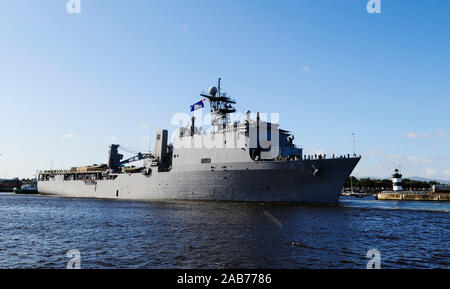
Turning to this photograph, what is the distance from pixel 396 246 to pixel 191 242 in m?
8.53

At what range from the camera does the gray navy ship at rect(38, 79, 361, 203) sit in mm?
25750

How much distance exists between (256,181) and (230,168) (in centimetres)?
309

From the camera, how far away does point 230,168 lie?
95.3 ft

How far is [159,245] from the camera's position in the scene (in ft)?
38.4

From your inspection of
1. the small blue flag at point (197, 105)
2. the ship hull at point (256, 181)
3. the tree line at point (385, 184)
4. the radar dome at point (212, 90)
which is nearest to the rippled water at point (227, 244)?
the ship hull at point (256, 181)

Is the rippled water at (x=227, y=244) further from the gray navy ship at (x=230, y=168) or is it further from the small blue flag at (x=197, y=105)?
the small blue flag at (x=197, y=105)

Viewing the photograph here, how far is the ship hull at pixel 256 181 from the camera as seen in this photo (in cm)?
2542

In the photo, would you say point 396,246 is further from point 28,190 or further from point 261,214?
point 28,190

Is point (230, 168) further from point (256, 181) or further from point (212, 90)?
point (212, 90)

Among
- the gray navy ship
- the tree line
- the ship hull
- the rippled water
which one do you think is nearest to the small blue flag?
the gray navy ship

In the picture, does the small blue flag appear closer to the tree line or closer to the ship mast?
the ship mast

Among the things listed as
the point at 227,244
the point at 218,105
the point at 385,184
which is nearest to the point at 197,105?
the point at 218,105

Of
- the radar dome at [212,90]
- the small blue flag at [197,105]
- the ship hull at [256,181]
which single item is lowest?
the ship hull at [256,181]
